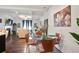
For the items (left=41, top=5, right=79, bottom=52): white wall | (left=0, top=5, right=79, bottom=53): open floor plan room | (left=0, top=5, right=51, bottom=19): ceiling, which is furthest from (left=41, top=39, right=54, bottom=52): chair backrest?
(left=0, top=5, right=51, bottom=19): ceiling

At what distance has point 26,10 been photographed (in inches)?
96.3

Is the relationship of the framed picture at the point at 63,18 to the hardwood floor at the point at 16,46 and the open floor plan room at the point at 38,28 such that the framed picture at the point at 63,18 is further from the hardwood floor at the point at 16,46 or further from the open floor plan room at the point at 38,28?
the hardwood floor at the point at 16,46

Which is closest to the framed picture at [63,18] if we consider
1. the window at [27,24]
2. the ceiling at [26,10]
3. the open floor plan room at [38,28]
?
the open floor plan room at [38,28]

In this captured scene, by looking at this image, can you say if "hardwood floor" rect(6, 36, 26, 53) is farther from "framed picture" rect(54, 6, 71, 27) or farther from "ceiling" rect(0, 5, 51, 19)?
"framed picture" rect(54, 6, 71, 27)

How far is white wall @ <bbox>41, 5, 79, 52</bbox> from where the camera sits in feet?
7.84

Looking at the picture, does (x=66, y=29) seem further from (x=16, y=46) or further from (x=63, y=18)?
(x=16, y=46)

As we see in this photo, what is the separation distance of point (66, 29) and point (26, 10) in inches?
28.5

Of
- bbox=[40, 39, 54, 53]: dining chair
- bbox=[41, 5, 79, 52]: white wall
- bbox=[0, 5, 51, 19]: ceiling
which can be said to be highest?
bbox=[0, 5, 51, 19]: ceiling

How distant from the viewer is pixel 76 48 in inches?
94.8

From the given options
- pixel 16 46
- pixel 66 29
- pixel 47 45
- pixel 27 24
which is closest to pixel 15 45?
pixel 16 46

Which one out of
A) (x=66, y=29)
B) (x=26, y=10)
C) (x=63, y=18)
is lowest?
(x=66, y=29)

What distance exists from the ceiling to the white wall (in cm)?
10
